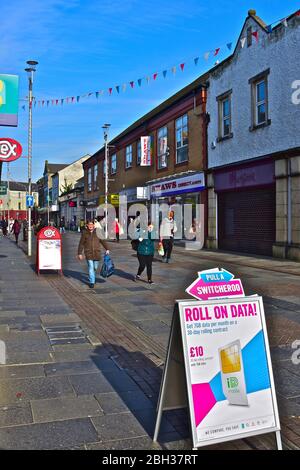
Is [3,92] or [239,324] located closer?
[239,324]

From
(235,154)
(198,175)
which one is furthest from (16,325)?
(198,175)

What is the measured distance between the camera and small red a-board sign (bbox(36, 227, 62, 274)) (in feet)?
43.1

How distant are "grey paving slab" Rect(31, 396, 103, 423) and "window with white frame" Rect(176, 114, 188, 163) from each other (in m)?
21.3

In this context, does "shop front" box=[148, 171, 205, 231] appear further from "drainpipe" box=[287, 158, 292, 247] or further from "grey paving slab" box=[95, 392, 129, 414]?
"grey paving slab" box=[95, 392, 129, 414]

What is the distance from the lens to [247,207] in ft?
62.7

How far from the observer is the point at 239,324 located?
340cm

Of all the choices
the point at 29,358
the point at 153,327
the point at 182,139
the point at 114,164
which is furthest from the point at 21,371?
the point at 114,164

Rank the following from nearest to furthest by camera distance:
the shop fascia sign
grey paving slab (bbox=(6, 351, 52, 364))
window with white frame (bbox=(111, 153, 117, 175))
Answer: grey paving slab (bbox=(6, 351, 52, 364)) < the shop fascia sign < window with white frame (bbox=(111, 153, 117, 175))

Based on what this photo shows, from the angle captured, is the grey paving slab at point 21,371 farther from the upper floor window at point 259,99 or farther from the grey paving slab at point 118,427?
the upper floor window at point 259,99

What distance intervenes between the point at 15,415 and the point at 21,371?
113 cm

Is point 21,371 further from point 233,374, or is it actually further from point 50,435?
point 233,374

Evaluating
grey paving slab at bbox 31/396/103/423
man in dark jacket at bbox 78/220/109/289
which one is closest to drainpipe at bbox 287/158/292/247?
man in dark jacket at bbox 78/220/109/289

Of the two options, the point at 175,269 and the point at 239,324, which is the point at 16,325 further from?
the point at 175,269
